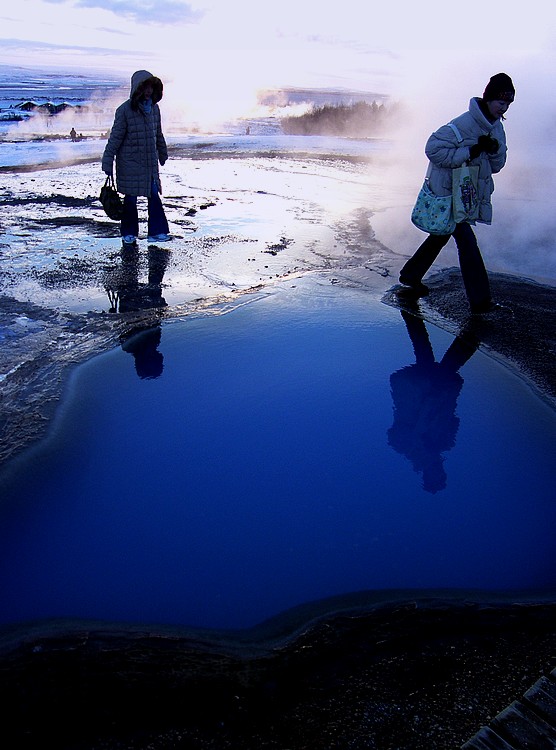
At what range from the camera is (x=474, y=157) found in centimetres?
491

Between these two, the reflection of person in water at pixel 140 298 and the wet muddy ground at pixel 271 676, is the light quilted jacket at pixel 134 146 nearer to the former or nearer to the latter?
the reflection of person in water at pixel 140 298

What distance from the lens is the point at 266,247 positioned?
6973 mm

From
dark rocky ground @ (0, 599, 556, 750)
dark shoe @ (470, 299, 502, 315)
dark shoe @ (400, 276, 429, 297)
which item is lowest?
dark rocky ground @ (0, 599, 556, 750)

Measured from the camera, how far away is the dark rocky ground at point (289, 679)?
1849mm

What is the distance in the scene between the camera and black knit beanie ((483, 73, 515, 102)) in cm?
454

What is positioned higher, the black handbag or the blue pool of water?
the black handbag

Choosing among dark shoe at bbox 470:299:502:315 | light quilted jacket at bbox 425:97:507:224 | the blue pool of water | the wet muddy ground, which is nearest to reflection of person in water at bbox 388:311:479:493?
the blue pool of water

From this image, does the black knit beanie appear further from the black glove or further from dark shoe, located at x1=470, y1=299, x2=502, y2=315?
dark shoe, located at x1=470, y1=299, x2=502, y2=315

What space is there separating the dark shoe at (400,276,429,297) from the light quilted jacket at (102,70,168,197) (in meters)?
2.98

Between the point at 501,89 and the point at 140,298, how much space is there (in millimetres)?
3280

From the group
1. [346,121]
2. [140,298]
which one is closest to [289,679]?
[140,298]

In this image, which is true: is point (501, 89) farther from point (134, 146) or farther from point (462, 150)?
point (134, 146)

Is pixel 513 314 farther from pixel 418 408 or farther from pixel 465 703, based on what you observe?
pixel 465 703

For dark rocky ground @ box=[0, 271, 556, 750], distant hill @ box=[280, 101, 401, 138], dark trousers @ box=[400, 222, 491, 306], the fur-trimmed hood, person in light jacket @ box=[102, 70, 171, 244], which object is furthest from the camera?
distant hill @ box=[280, 101, 401, 138]
